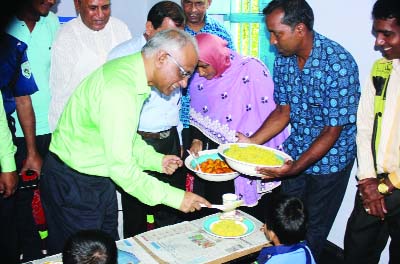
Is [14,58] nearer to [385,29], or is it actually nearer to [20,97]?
[20,97]

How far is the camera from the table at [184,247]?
6.32ft

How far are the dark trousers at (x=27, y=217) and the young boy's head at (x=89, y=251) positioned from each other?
1504mm

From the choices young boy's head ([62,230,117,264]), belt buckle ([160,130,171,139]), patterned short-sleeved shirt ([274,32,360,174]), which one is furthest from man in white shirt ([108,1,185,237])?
young boy's head ([62,230,117,264])

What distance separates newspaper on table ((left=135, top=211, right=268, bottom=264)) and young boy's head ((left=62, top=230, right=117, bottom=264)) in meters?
0.33

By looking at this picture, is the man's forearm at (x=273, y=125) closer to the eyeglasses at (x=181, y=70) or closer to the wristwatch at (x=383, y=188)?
the wristwatch at (x=383, y=188)

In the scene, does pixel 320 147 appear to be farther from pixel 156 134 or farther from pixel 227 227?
pixel 156 134

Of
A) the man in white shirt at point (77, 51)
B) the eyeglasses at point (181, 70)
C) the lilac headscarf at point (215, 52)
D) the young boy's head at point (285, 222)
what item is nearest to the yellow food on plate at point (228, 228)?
the young boy's head at point (285, 222)

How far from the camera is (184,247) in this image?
203cm

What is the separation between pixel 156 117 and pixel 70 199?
96 centimetres

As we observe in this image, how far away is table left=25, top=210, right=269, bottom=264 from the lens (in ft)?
6.32

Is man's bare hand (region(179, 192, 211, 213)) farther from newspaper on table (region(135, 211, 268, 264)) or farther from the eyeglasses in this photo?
→ the eyeglasses

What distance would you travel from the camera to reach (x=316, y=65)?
2453 mm

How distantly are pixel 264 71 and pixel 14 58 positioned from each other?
1.71m

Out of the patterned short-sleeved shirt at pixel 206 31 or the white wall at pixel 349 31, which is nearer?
the white wall at pixel 349 31
